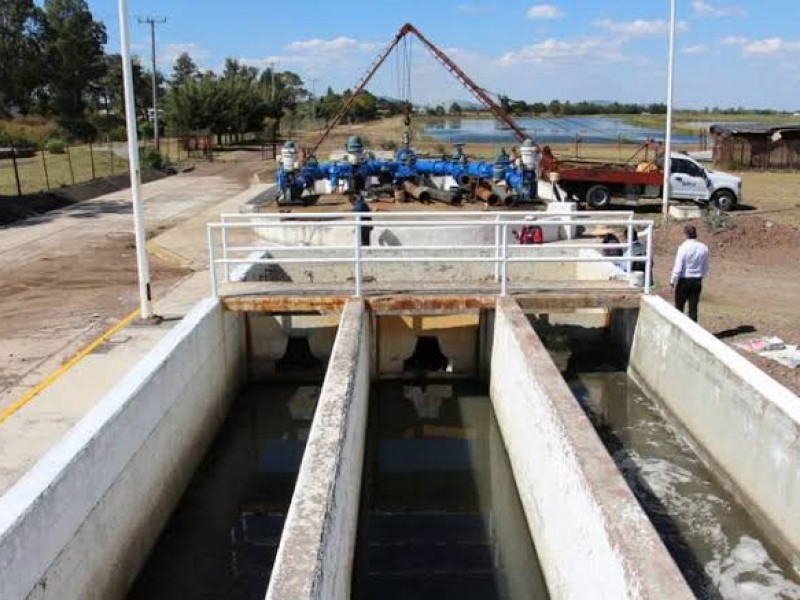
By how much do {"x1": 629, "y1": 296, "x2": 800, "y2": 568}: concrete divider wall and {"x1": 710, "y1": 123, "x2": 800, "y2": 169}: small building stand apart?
105 ft

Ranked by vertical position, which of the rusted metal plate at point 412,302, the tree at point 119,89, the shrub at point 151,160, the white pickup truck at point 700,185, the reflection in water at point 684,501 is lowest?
the reflection in water at point 684,501

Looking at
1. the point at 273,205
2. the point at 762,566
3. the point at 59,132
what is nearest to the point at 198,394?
the point at 762,566

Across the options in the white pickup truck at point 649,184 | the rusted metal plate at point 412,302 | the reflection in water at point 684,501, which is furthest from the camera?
the white pickup truck at point 649,184

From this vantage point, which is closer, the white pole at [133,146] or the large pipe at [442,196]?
the white pole at [133,146]

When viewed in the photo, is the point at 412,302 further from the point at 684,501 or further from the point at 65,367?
the point at 65,367

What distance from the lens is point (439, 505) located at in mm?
9039

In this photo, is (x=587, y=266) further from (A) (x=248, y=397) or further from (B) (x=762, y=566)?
(B) (x=762, y=566)

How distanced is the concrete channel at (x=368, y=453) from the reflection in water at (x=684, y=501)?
180mm

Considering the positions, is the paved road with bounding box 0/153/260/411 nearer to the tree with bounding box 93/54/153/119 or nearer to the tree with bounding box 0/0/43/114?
the tree with bounding box 0/0/43/114

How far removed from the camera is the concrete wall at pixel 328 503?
455 cm

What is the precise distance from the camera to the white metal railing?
10.9 m

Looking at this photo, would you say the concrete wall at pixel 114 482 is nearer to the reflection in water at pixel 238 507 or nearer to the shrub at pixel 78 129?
the reflection in water at pixel 238 507

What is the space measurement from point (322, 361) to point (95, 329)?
137 inches

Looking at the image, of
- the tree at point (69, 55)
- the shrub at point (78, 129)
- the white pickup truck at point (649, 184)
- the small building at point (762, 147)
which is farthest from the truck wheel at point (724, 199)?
the tree at point (69, 55)
